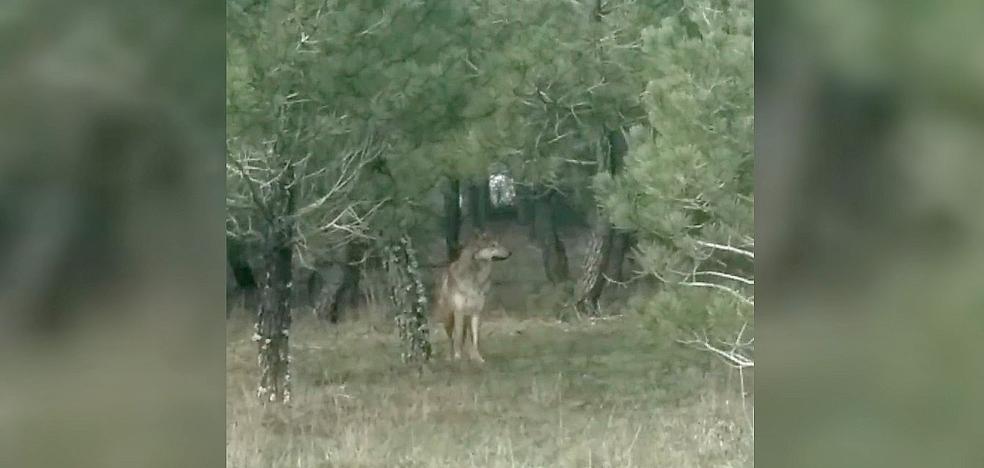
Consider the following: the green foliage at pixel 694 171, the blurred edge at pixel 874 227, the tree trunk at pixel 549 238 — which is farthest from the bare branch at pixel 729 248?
the tree trunk at pixel 549 238

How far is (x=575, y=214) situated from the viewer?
1818mm

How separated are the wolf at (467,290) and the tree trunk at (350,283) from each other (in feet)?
0.57

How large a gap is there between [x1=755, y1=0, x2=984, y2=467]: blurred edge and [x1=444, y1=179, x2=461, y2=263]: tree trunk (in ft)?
2.03

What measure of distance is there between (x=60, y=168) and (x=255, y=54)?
459 millimetres

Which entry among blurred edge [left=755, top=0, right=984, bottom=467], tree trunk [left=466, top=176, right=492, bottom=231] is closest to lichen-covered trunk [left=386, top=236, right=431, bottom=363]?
tree trunk [left=466, top=176, right=492, bottom=231]

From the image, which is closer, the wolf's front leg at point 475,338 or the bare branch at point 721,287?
the bare branch at point 721,287

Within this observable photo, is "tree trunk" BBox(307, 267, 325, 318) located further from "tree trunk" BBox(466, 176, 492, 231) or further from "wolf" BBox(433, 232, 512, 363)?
"tree trunk" BBox(466, 176, 492, 231)

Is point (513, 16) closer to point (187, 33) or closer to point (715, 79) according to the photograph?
point (715, 79)

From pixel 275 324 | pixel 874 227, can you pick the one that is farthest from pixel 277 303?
pixel 874 227

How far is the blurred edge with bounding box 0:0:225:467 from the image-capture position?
1.46 metres

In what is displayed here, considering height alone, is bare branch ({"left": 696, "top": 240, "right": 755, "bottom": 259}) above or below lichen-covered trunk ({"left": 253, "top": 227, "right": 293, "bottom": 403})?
above

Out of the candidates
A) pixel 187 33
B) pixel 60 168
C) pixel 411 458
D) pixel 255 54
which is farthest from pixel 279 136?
pixel 411 458

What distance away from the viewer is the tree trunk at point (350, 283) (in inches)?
72.0

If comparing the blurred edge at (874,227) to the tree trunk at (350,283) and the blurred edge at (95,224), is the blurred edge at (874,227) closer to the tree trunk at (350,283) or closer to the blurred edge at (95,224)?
the tree trunk at (350,283)
